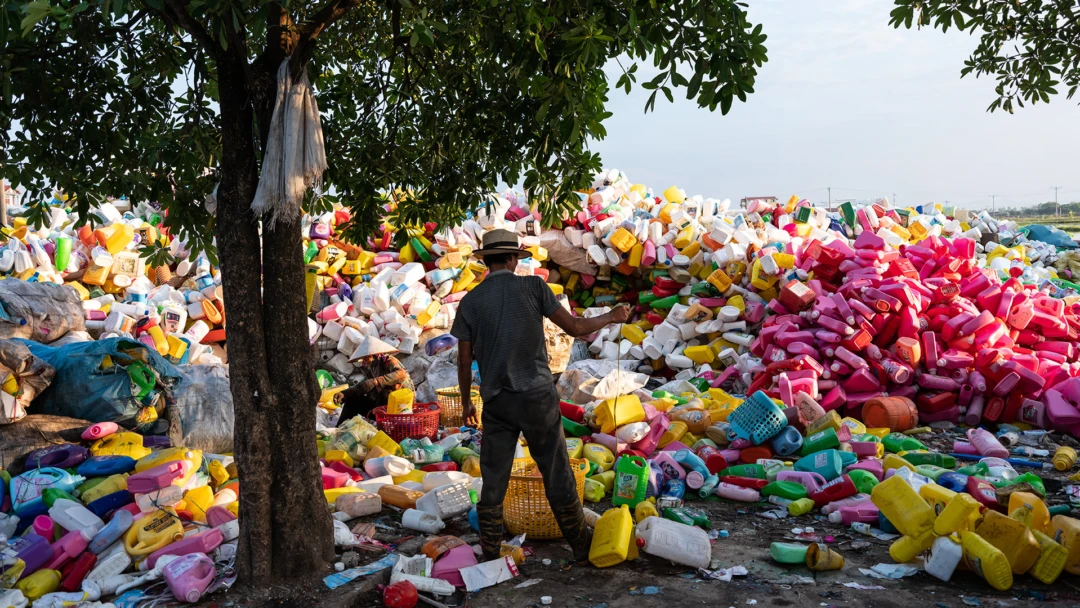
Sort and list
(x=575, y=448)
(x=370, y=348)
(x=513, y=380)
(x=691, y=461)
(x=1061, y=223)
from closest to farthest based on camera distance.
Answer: (x=513, y=380) → (x=691, y=461) → (x=575, y=448) → (x=370, y=348) → (x=1061, y=223)

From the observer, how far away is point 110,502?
14.8 ft

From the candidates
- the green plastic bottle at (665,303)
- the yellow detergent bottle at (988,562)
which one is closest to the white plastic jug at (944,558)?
the yellow detergent bottle at (988,562)

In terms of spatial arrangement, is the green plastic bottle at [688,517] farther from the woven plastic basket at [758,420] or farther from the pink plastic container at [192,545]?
the pink plastic container at [192,545]

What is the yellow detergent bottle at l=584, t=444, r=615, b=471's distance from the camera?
5.52 m

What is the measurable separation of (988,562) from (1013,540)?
0.18 meters

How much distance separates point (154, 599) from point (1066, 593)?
403cm

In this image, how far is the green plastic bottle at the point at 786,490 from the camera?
5.02 m

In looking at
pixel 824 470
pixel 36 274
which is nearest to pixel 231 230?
pixel 824 470

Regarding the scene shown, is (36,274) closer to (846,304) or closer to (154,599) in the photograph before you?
(154,599)

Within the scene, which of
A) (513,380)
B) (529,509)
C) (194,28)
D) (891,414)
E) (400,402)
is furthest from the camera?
(400,402)

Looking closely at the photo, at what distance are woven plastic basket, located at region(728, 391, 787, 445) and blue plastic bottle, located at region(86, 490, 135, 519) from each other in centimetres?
392

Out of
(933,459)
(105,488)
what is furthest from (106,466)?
(933,459)

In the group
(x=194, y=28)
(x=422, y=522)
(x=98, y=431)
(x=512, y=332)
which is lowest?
(x=422, y=522)

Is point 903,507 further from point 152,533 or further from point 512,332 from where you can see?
point 152,533
